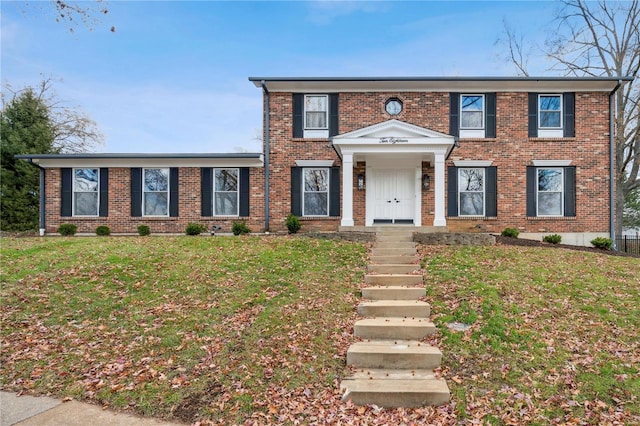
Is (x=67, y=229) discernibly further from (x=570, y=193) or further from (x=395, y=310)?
(x=570, y=193)

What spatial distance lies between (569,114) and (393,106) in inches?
244

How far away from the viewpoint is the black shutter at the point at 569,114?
13.4 metres

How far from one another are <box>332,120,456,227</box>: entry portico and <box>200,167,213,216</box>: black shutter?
4.87m

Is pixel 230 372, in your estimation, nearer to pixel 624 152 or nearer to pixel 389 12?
pixel 389 12

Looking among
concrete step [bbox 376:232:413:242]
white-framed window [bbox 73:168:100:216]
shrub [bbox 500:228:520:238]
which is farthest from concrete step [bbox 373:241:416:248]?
white-framed window [bbox 73:168:100:216]

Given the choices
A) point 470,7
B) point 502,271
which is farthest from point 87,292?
point 470,7

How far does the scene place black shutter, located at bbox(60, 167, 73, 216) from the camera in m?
13.9

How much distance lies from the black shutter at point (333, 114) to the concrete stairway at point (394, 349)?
22.9 ft

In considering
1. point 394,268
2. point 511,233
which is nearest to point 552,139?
point 511,233

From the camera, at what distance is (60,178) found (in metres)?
13.9

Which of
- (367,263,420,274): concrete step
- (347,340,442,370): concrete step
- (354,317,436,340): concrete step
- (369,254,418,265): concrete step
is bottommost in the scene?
(347,340,442,370): concrete step

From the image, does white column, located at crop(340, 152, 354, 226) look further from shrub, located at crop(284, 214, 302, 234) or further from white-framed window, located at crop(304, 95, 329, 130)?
white-framed window, located at crop(304, 95, 329, 130)

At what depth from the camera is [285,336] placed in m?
5.35

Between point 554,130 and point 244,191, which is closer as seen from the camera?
point 554,130
